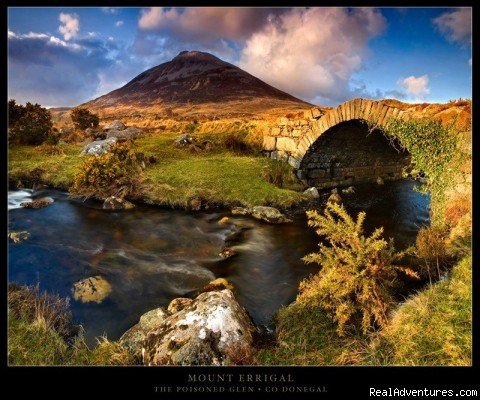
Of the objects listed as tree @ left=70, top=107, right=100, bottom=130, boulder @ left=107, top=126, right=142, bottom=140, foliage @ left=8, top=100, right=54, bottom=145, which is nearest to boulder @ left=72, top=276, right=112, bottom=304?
foliage @ left=8, top=100, right=54, bottom=145

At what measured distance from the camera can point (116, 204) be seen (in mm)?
11406

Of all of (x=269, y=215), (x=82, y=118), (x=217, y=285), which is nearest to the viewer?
(x=217, y=285)

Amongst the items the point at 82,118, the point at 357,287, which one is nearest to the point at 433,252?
the point at 357,287

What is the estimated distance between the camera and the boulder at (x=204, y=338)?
153 inches

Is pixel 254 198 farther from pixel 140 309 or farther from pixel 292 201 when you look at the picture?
pixel 140 309

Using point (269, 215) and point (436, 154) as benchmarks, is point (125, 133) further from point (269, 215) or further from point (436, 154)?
point (436, 154)

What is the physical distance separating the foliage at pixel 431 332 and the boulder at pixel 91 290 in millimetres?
4767

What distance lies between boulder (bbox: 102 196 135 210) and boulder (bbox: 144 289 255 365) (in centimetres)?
762

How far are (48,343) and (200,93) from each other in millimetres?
57643
